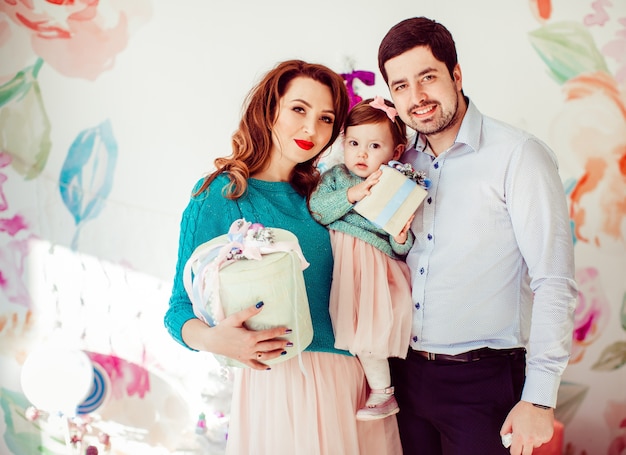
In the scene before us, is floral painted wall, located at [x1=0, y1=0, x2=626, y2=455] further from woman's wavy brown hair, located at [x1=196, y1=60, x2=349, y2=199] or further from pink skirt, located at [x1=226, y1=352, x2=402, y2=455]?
pink skirt, located at [x1=226, y1=352, x2=402, y2=455]

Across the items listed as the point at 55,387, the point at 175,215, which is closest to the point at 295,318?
the point at 175,215

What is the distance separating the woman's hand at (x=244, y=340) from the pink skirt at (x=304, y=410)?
0.21 metres

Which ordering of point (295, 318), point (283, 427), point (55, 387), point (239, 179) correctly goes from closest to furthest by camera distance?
point (295, 318), point (283, 427), point (239, 179), point (55, 387)

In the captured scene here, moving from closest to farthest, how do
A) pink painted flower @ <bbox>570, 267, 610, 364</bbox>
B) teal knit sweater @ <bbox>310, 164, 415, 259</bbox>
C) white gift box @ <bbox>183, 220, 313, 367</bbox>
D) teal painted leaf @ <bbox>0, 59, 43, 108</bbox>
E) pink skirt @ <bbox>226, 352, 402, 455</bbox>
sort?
white gift box @ <bbox>183, 220, 313, 367</bbox> < pink skirt @ <bbox>226, 352, 402, 455</bbox> < teal knit sweater @ <bbox>310, 164, 415, 259</bbox> < teal painted leaf @ <bbox>0, 59, 43, 108</bbox> < pink painted flower @ <bbox>570, 267, 610, 364</bbox>

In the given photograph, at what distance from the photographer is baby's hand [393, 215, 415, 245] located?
161 cm

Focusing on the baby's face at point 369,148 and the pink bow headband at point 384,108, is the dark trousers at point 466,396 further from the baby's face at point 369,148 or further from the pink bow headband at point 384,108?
the pink bow headband at point 384,108

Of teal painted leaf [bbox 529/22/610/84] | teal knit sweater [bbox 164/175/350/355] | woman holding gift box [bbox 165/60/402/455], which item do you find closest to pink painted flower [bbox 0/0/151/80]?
woman holding gift box [bbox 165/60/402/455]

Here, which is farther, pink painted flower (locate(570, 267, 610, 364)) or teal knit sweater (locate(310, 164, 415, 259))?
pink painted flower (locate(570, 267, 610, 364))

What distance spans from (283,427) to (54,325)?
5.39ft

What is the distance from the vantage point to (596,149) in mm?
2650

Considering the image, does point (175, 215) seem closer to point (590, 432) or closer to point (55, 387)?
point (55, 387)

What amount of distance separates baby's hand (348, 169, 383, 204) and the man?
19cm

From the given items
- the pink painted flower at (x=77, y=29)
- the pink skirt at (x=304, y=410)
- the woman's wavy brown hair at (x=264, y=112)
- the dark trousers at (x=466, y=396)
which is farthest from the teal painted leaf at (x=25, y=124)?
the dark trousers at (x=466, y=396)

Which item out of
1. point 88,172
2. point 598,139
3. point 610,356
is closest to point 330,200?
point 88,172
